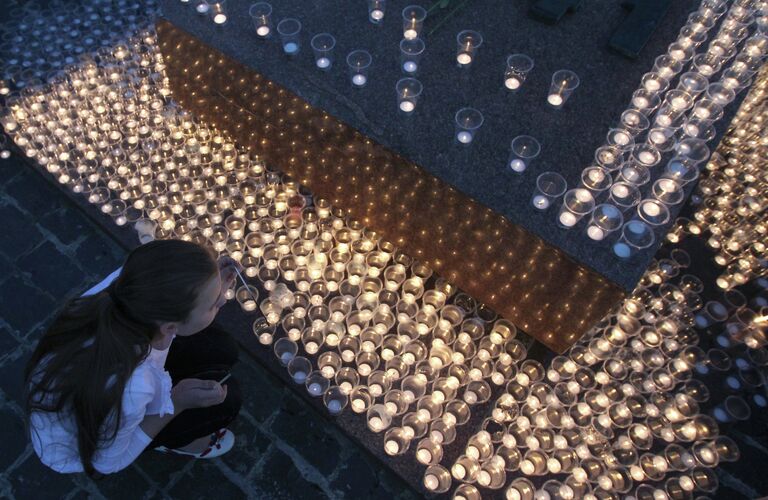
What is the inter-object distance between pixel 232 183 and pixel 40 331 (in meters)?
1.86

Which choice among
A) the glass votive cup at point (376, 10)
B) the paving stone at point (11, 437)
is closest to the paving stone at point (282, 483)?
the paving stone at point (11, 437)

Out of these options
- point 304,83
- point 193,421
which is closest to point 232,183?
point 304,83

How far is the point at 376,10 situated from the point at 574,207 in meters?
2.33

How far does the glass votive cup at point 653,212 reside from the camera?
322 cm

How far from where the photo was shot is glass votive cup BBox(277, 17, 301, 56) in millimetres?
3982

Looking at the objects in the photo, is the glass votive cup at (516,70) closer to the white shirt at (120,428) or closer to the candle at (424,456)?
the candle at (424,456)

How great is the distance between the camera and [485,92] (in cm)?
388

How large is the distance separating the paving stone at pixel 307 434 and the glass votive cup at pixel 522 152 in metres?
2.20

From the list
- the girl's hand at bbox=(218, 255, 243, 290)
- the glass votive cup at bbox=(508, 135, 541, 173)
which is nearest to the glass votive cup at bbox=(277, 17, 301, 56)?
the girl's hand at bbox=(218, 255, 243, 290)

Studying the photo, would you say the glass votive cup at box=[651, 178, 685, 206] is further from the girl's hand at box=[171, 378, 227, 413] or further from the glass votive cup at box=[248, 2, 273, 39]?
the glass votive cup at box=[248, 2, 273, 39]

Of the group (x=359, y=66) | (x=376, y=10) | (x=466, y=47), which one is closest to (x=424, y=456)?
(x=359, y=66)

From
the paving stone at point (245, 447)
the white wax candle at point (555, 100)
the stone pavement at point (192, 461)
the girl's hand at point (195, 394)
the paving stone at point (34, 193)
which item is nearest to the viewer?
the girl's hand at point (195, 394)

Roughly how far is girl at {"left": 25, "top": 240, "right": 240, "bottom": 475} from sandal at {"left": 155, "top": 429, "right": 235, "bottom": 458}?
770 millimetres

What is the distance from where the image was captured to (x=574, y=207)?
3244 mm
